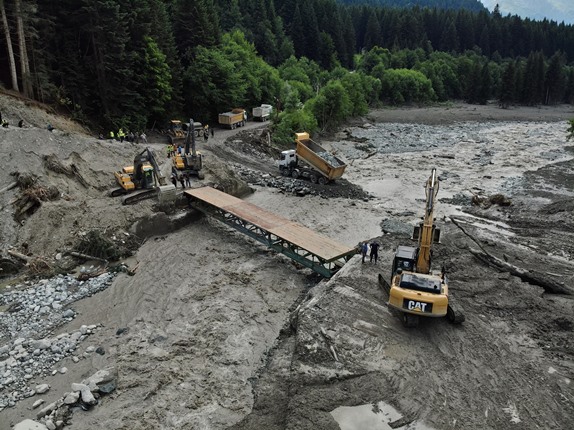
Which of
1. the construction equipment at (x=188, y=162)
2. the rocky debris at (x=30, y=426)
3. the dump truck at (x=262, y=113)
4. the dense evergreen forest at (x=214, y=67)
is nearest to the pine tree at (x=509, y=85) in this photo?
the dense evergreen forest at (x=214, y=67)

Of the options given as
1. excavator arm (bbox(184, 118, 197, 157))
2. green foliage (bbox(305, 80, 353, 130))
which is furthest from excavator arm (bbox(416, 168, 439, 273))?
green foliage (bbox(305, 80, 353, 130))

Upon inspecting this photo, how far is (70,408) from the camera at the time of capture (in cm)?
1086

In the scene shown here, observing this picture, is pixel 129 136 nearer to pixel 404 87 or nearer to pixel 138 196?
pixel 138 196

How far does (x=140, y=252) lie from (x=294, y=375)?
36.3 ft

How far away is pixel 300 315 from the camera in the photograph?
43.1 ft

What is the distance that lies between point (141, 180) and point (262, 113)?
1063 inches

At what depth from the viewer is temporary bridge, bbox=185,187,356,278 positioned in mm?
16781

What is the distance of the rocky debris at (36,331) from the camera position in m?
11.8

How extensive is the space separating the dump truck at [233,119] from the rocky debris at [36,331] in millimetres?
27717

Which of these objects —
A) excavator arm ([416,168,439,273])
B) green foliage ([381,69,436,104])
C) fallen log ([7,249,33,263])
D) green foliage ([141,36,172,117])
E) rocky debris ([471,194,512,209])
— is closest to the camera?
excavator arm ([416,168,439,273])

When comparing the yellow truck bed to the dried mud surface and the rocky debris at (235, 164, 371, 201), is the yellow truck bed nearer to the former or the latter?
the rocky debris at (235, 164, 371, 201)

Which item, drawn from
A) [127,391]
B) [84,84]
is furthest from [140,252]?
[84,84]

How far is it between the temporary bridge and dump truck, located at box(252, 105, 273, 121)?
25.5 meters

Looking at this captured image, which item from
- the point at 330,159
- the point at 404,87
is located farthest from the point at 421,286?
the point at 404,87
